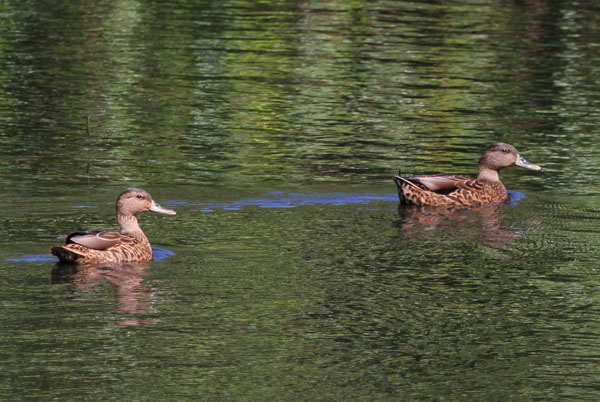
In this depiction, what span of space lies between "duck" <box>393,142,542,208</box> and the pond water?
0.22 m

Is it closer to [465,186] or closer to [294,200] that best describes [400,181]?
[465,186]

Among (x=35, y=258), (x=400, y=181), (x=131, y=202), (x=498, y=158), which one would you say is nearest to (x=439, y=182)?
(x=400, y=181)

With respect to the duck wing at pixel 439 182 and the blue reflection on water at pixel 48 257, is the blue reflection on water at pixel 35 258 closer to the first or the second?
the blue reflection on water at pixel 48 257

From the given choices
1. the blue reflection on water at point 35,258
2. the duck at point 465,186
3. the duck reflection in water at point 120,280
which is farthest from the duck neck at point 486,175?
the blue reflection on water at point 35,258

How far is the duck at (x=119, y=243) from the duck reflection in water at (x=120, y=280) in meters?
0.07

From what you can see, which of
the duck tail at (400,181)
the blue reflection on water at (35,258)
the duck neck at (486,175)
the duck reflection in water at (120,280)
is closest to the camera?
the duck reflection in water at (120,280)

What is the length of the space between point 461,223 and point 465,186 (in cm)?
121

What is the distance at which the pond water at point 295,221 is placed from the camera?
9.95 metres

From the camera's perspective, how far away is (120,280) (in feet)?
40.6

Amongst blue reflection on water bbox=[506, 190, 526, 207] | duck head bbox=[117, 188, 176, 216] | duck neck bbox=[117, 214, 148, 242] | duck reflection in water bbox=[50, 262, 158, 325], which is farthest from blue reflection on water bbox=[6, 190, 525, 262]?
duck reflection in water bbox=[50, 262, 158, 325]

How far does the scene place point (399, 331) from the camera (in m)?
10.9

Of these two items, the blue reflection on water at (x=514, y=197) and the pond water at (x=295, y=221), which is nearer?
the pond water at (x=295, y=221)

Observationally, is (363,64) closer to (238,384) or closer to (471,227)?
(471,227)

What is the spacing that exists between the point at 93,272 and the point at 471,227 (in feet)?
16.1
